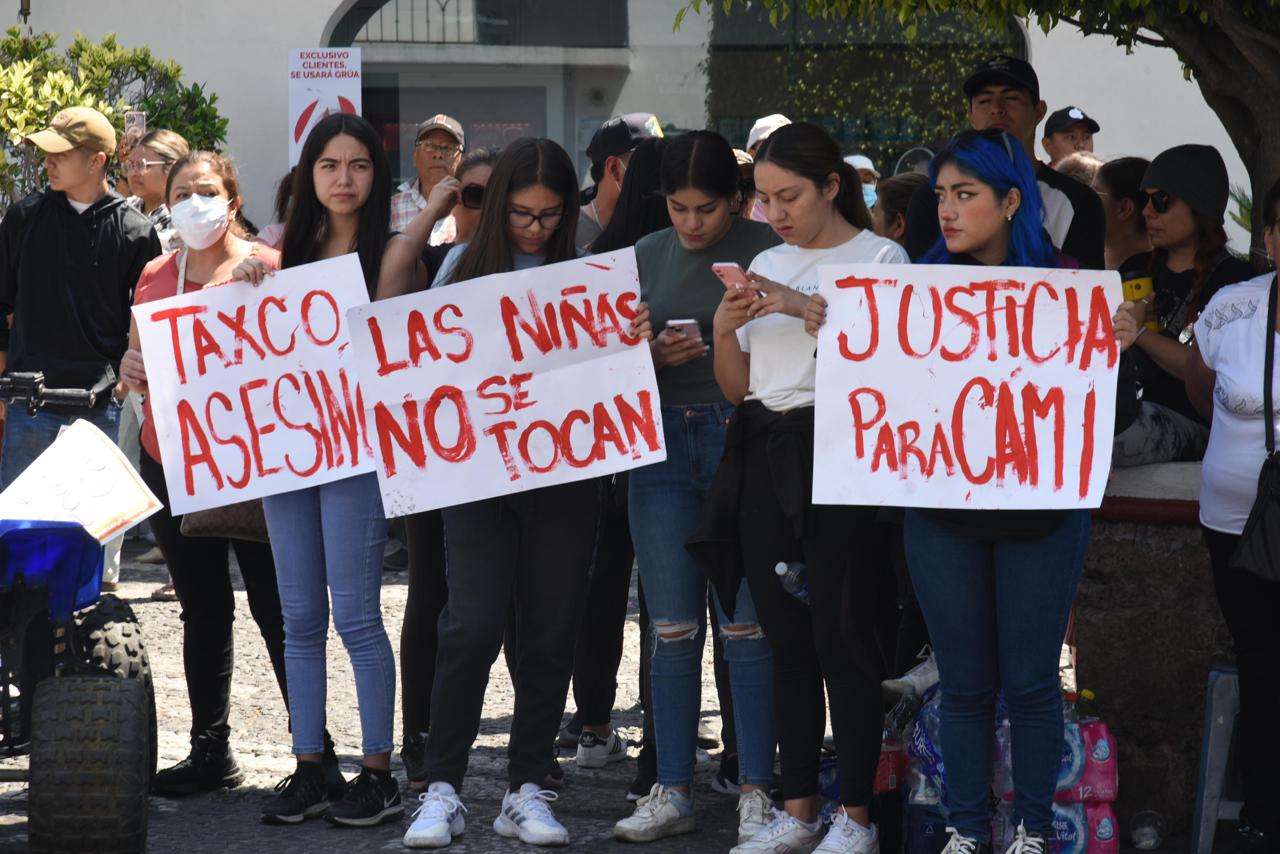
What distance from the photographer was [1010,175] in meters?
4.22

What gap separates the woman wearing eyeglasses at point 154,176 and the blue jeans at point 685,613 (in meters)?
3.63

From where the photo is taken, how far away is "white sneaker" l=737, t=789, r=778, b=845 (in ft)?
15.2

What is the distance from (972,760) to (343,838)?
68.2 inches

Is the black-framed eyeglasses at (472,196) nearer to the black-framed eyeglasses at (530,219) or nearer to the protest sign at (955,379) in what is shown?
the black-framed eyeglasses at (530,219)

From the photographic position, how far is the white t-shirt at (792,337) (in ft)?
14.6

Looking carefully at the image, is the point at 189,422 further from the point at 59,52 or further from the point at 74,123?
the point at 59,52

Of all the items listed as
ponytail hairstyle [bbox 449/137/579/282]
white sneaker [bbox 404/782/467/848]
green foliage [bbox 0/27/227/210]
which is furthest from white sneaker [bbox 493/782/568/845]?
green foliage [bbox 0/27/227/210]

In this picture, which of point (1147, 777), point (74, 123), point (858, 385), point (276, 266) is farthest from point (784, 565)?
point (74, 123)

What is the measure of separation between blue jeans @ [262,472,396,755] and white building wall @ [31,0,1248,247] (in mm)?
8227

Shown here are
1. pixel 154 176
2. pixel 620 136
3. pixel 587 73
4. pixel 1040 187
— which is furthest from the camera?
pixel 587 73

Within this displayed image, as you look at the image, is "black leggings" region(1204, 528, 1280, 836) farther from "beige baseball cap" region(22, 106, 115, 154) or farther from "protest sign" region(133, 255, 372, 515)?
"beige baseball cap" region(22, 106, 115, 154)

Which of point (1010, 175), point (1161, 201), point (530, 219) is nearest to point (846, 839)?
point (1010, 175)

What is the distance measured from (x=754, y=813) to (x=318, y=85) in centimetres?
615

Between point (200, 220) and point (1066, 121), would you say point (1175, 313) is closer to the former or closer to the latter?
point (200, 220)
